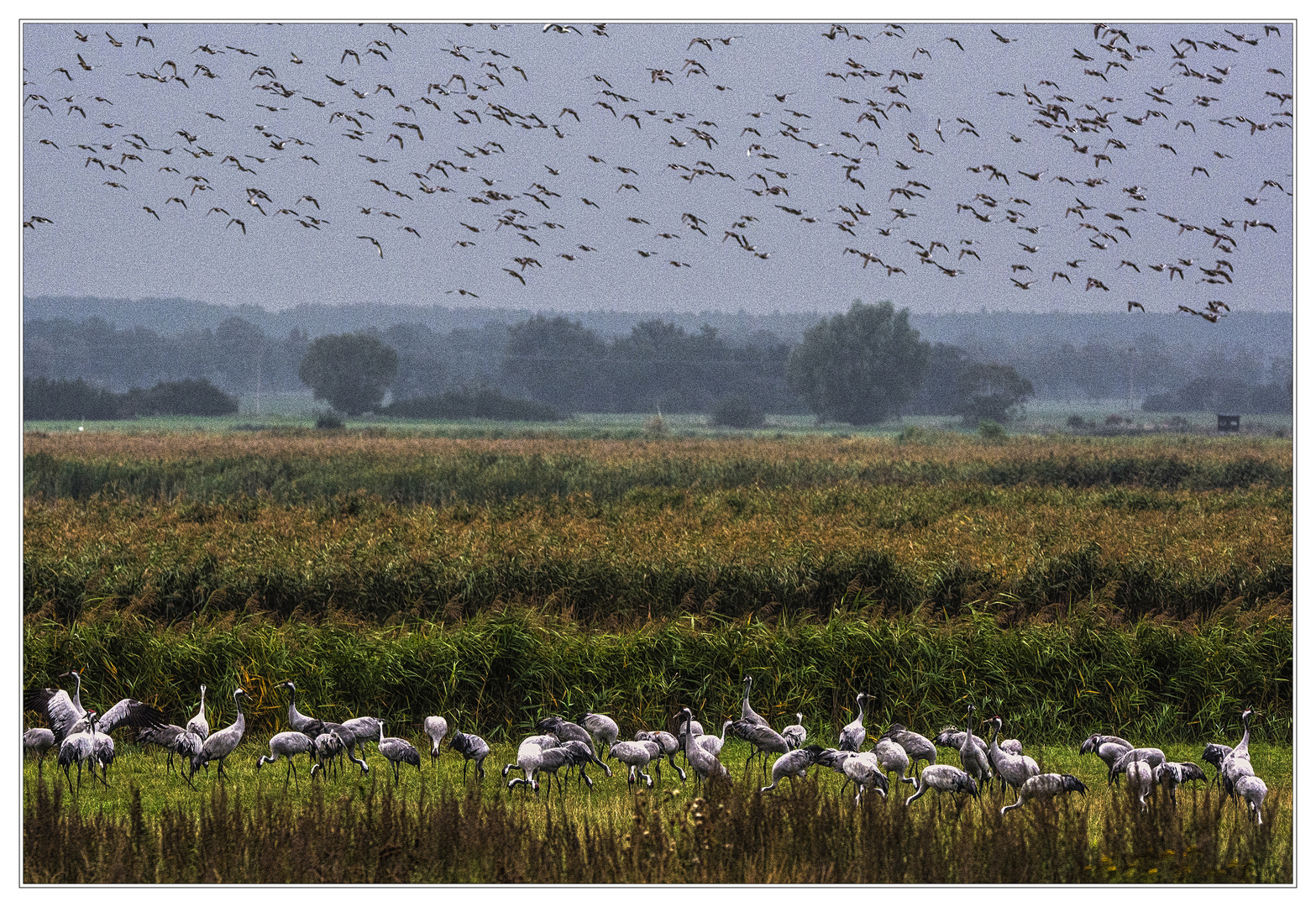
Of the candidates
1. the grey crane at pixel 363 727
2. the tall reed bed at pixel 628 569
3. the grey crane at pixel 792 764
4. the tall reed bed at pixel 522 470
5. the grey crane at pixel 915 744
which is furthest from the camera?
the tall reed bed at pixel 522 470

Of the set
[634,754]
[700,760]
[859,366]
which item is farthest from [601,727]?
[859,366]

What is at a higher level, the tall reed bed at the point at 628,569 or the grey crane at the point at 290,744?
the tall reed bed at the point at 628,569

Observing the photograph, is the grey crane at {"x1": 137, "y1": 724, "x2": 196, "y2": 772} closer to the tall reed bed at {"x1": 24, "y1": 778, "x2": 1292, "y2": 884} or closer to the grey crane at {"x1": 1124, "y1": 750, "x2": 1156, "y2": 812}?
the tall reed bed at {"x1": 24, "y1": 778, "x2": 1292, "y2": 884}

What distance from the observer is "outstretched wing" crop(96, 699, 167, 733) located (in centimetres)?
926

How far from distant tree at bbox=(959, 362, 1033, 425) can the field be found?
79151 millimetres

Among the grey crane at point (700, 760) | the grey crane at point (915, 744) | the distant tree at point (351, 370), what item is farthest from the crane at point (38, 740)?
the distant tree at point (351, 370)

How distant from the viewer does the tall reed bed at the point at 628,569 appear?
14039 millimetres

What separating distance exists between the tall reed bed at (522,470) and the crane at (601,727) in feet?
65.4

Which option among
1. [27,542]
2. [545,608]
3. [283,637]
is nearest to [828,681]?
[545,608]

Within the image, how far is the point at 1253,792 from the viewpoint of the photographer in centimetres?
771

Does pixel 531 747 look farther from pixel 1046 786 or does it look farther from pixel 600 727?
pixel 1046 786

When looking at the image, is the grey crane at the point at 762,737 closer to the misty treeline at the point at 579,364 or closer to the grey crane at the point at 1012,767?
the grey crane at the point at 1012,767

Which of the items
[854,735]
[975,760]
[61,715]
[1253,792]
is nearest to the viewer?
[1253,792]

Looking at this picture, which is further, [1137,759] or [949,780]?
[1137,759]
